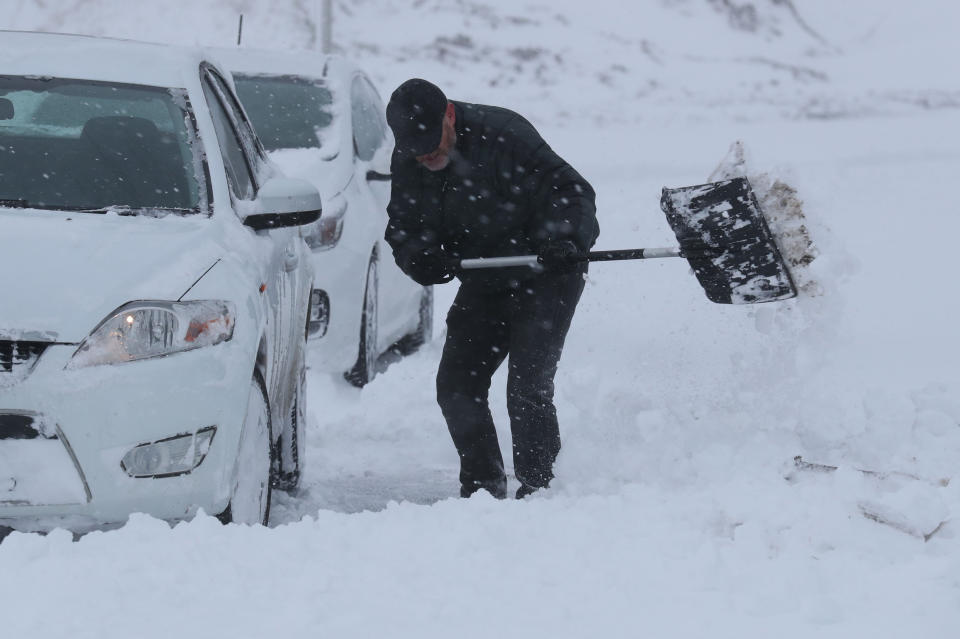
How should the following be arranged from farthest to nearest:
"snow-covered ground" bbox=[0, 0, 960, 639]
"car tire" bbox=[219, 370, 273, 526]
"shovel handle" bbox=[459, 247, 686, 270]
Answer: "shovel handle" bbox=[459, 247, 686, 270] < "car tire" bbox=[219, 370, 273, 526] < "snow-covered ground" bbox=[0, 0, 960, 639]

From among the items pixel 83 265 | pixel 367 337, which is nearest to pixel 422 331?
pixel 367 337

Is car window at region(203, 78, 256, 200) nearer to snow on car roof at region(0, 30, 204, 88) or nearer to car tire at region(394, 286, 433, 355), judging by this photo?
snow on car roof at region(0, 30, 204, 88)

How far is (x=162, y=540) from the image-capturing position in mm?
3469

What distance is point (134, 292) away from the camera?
139 inches

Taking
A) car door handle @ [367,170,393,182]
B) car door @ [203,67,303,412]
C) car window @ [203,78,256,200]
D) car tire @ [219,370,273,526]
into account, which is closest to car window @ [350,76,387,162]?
car door handle @ [367,170,393,182]

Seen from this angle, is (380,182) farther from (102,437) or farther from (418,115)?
(102,437)

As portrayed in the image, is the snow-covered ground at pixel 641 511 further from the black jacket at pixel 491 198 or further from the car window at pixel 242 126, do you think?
the car window at pixel 242 126

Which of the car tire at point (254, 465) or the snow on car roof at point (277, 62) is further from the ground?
the car tire at point (254, 465)

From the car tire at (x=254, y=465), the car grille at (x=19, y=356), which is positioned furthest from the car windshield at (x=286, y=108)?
the car grille at (x=19, y=356)

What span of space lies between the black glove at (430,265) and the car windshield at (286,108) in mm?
A: 2736

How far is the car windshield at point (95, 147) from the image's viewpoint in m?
4.23

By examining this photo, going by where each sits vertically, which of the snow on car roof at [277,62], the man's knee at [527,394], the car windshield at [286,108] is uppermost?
the man's knee at [527,394]

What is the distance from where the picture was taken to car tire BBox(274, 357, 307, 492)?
16.6 ft

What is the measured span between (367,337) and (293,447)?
212cm
